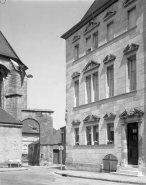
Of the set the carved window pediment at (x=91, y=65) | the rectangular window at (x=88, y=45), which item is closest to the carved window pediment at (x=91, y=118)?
the carved window pediment at (x=91, y=65)

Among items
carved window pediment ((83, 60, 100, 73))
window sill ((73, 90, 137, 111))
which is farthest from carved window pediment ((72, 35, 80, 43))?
window sill ((73, 90, 137, 111))

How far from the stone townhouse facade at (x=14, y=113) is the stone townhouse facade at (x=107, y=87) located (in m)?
8.22

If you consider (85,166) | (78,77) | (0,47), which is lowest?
(85,166)

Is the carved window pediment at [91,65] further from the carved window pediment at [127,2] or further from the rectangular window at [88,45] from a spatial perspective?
the carved window pediment at [127,2]

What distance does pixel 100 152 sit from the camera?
2467 centimetres

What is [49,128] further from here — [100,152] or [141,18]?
[141,18]

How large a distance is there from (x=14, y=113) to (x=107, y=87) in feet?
59.6

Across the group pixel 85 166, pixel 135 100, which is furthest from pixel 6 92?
pixel 135 100

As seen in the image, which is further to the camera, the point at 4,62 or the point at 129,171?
the point at 4,62

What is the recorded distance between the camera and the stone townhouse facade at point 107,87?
21.0 metres

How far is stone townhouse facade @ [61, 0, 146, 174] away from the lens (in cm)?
2097

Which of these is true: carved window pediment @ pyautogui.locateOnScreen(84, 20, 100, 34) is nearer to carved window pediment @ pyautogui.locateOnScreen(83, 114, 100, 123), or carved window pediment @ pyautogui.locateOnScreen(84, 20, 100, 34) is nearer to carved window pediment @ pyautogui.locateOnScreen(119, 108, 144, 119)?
carved window pediment @ pyautogui.locateOnScreen(83, 114, 100, 123)

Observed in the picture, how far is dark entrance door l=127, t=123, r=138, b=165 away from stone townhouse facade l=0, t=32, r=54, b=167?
16622 mm

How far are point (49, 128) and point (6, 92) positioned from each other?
7.20m
